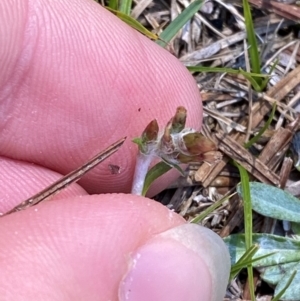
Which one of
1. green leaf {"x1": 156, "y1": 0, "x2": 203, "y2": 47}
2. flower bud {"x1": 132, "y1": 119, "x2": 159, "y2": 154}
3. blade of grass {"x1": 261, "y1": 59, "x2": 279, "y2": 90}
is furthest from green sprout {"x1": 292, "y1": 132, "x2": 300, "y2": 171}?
flower bud {"x1": 132, "y1": 119, "x2": 159, "y2": 154}

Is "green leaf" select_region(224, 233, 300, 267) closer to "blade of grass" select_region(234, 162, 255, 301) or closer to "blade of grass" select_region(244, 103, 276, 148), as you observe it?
"blade of grass" select_region(234, 162, 255, 301)

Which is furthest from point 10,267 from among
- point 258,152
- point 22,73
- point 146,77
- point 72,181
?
point 258,152

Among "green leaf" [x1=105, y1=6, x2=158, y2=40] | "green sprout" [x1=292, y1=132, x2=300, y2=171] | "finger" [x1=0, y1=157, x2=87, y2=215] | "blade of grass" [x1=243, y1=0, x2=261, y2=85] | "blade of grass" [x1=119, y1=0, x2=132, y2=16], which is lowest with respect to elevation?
"finger" [x1=0, y1=157, x2=87, y2=215]

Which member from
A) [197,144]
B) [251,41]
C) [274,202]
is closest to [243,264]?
[274,202]

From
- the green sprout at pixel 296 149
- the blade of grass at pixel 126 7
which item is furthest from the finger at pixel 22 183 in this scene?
the green sprout at pixel 296 149

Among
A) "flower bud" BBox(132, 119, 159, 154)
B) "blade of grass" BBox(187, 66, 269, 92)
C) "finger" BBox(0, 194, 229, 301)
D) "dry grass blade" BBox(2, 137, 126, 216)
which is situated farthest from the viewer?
"blade of grass" BBox(187, 66, 269, 92)

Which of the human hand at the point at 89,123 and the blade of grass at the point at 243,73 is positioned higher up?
the blade of grass at the point at 243,73

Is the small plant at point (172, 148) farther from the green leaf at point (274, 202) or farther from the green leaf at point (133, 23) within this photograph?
the green leaf at point (133, 23)

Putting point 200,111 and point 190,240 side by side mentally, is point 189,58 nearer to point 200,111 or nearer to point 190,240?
point 200,111
